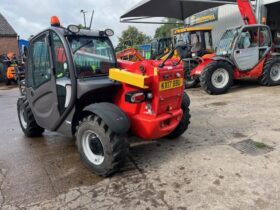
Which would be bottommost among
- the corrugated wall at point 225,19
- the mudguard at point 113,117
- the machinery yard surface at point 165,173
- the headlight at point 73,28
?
the machinery yard surface at point 165,173

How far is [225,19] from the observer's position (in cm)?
1673

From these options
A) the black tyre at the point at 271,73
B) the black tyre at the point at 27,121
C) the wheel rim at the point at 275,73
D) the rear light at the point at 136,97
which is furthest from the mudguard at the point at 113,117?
the wheel rim at the point at 275,73

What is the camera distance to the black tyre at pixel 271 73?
850 centimetres

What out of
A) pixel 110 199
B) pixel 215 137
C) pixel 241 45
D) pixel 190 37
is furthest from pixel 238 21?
pixel 110 199

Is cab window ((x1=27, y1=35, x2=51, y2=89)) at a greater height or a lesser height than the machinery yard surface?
greater

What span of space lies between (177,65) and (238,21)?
1396 centimetres

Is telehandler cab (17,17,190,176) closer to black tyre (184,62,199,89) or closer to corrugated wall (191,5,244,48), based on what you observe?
black tyre (184,62,199,89)

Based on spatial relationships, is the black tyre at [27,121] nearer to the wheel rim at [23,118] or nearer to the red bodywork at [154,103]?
the wheel rim at [23,118]

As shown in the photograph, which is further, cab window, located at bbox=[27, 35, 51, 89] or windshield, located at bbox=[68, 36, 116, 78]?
cab window, located at bbox=[27, 35, 51, 89]

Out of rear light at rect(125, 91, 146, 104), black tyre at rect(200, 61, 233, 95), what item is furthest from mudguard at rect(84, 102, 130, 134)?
black tyre at rect(200, 61, 233, 95)

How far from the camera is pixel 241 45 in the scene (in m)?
8.17

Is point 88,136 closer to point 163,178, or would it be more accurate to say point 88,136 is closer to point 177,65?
point 163,178

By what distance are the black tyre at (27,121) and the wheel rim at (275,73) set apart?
739 cm

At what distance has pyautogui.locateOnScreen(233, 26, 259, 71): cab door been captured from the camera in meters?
8.11
